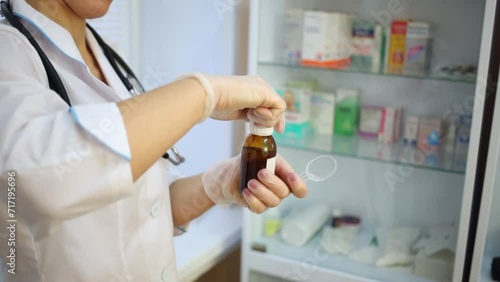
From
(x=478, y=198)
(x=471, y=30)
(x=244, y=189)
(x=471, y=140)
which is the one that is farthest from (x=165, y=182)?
(x=471, y=30)

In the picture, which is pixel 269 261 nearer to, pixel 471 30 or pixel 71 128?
pixel 471 30

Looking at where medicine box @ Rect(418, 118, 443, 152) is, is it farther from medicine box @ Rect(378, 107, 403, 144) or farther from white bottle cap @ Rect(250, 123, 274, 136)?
white bottle cap @ Rect(250, 123, 274, 136)

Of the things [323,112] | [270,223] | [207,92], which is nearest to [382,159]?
[323,112]

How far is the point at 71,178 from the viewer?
0.67 meters

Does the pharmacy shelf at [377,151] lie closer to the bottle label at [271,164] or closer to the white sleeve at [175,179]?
the white sleeve at [175,179]

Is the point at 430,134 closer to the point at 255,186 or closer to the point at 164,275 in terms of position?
the point at 255,186

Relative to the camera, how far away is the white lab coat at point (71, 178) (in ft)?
2.17

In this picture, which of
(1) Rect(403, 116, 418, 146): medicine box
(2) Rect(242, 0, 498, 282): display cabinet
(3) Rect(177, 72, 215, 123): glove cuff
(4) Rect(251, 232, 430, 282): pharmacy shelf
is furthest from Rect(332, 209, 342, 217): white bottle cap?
(3) Rect(177, 72, 215, 123): glove cuff

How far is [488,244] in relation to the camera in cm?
176

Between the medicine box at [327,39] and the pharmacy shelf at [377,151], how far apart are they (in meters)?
0.28

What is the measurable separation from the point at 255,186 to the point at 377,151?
0.89 meters

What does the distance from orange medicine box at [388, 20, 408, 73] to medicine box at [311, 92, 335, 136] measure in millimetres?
242

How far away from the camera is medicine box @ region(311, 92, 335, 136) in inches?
72.6

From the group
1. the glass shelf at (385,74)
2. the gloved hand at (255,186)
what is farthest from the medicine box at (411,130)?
the gloved hand at (255,186)
